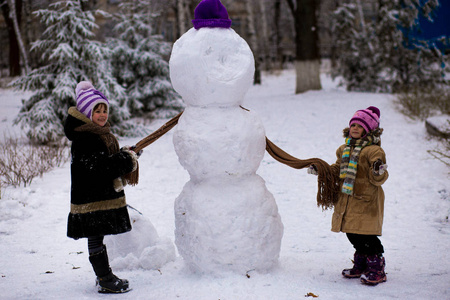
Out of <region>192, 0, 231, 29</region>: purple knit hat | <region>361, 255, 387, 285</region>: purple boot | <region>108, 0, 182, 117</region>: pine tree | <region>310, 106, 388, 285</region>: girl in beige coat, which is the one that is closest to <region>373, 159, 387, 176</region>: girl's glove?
<region>310, 106, 388, 285</region>: girl in beige coat

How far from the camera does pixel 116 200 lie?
335 cm

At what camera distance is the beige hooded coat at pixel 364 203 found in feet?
11.2

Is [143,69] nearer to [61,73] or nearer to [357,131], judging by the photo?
[61,73]

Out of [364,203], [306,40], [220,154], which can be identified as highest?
[306,40]

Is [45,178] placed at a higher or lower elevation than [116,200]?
lower

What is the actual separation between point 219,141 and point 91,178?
970 mm

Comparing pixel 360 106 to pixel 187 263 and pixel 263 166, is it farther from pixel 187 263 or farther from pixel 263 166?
pixel 187 263

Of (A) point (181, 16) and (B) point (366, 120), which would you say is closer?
(B) point (366, 120)

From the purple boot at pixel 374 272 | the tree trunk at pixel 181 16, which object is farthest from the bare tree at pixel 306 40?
the purple boot at pixel 374 272

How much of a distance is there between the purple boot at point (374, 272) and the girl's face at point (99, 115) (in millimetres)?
2306

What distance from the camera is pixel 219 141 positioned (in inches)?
131

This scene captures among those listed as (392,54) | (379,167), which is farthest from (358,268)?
(392,54)

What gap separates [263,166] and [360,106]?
5.19 m

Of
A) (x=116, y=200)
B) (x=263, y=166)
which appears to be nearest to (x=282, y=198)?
(x=263, y=166)
